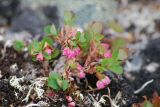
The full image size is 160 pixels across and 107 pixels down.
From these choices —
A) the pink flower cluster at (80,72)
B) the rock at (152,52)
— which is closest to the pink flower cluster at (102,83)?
the pink flower cluster at (80,72)

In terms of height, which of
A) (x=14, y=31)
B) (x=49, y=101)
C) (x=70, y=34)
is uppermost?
(x=14, y=31)

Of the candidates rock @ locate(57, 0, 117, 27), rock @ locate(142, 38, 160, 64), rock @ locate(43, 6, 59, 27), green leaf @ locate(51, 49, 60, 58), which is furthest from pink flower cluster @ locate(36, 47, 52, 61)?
rock @ locate(43, 6, 59, 27)

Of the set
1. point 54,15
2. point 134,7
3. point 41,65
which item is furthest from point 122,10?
point 41,65

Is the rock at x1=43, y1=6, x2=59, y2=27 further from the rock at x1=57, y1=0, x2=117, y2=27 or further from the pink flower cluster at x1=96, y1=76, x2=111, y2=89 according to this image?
the pink flower cluster at x1=96, y1=76, x2=111, y2=89

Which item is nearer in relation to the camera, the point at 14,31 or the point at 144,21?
the point at 14,31

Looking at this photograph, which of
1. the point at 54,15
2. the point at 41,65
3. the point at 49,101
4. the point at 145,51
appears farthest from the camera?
the point at 54,15

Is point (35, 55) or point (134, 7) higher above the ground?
point (134, 7)

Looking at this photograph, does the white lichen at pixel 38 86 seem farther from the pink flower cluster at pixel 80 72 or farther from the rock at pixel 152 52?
the rock at pixel 152 52

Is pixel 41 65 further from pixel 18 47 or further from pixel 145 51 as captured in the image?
pixel 145 51

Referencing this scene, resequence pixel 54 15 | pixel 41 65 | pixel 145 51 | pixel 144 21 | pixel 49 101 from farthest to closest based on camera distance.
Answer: pixel 144 21 → pixel 54 15 → pixel 145 51 → pixel 41 65 → pixel 49 101
